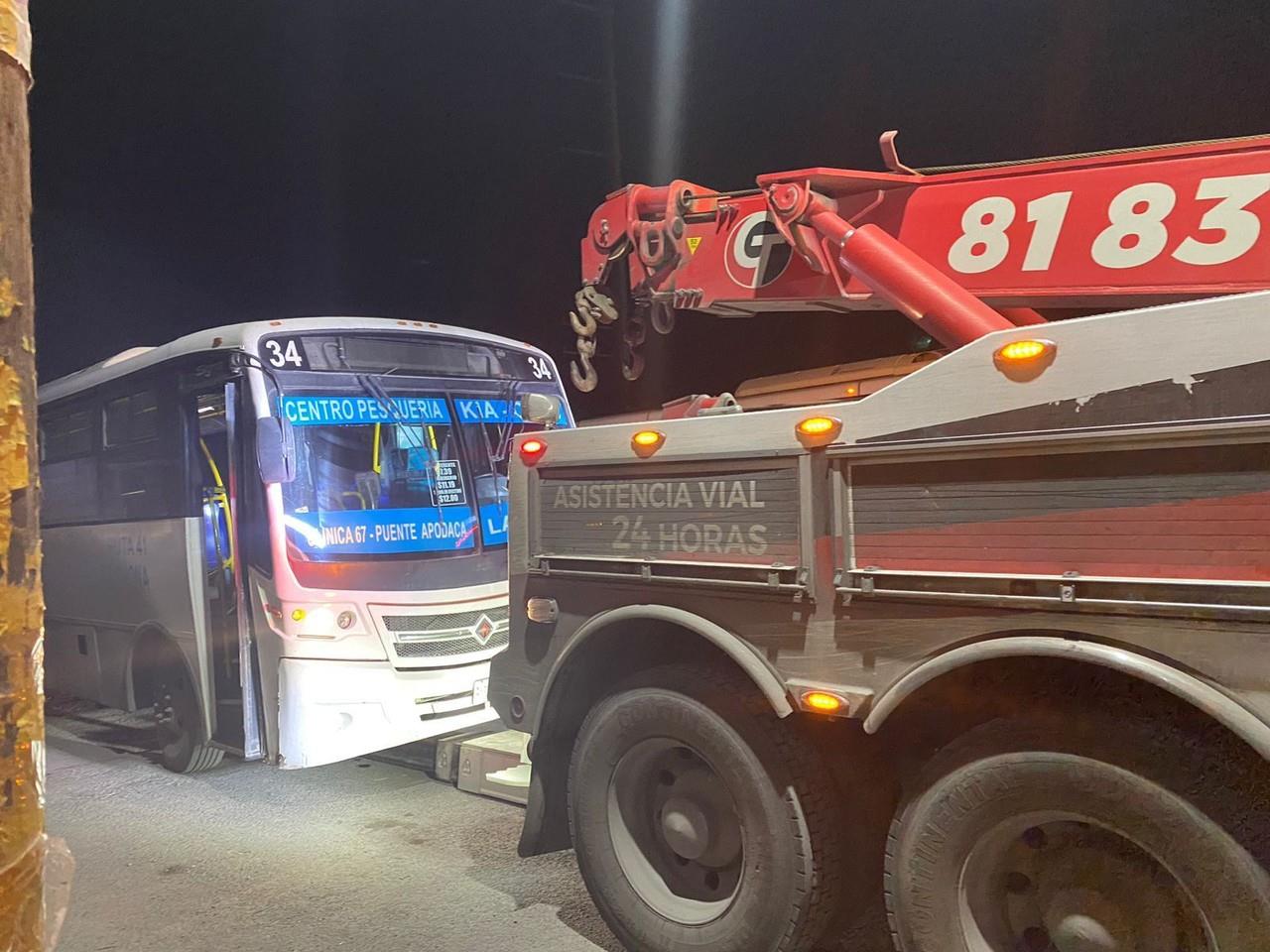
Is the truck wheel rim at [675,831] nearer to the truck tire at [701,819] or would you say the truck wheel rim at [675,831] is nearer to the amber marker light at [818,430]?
the truck tire at [701,819]

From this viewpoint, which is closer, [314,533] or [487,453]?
[314,533]

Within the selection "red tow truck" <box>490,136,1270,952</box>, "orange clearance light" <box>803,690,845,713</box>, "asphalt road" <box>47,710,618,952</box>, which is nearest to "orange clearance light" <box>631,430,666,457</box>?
"red tow truck" <box>490,136,1270,952</box>

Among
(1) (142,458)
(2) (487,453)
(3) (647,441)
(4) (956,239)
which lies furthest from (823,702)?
(1) (142,458)

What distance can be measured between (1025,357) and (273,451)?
479 centimetres

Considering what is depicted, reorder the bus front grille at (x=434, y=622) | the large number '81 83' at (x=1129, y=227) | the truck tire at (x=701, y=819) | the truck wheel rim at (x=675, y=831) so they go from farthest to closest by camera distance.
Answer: the bus front grille at (x=434, y=622), the truck wheel rim at (x=675, y=831), the large number '81 83' at (x=1129, y=227), the truck tire at (x=701, y=819)

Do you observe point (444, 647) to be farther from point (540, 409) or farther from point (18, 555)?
point (18, 555)

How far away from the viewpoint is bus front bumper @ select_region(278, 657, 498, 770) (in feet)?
19.8

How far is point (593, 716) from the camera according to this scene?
3871 mm

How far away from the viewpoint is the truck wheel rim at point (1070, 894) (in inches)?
98.1

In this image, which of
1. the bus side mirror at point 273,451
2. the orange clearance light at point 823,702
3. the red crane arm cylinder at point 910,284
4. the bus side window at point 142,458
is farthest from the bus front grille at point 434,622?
the orange clearance light at point 823,702

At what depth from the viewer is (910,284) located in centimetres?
383

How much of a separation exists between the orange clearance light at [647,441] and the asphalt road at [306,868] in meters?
2.10

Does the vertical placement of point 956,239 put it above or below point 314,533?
above

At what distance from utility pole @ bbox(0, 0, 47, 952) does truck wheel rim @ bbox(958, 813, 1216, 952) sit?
7.73 feet
